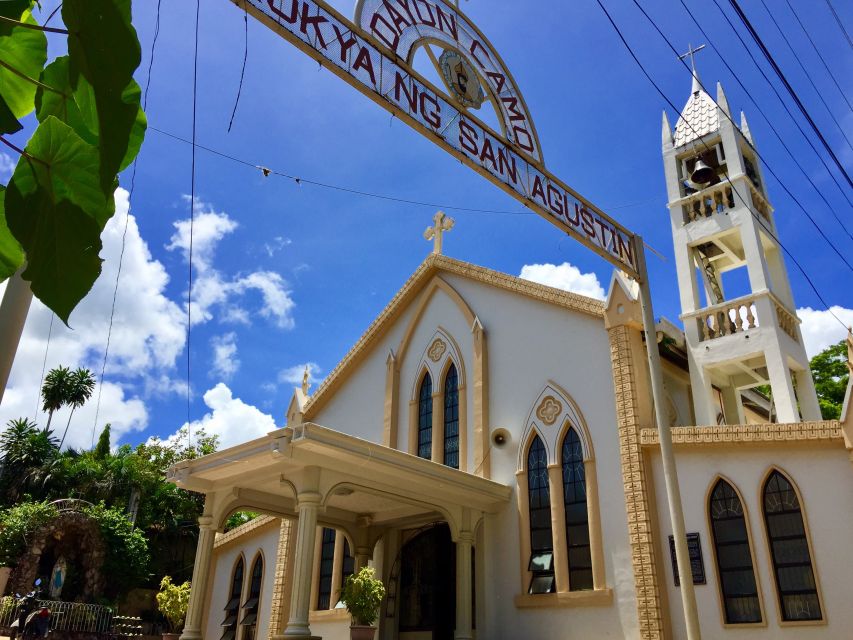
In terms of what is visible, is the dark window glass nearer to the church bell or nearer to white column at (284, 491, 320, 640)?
white column at (284, 491, 320, 640)

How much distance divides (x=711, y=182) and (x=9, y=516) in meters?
22.6

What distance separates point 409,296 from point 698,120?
765 centimetres

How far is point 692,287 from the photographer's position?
45.2ft

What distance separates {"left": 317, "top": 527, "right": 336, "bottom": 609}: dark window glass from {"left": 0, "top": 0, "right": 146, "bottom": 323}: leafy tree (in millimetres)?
15771

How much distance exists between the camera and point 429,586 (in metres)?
14.2

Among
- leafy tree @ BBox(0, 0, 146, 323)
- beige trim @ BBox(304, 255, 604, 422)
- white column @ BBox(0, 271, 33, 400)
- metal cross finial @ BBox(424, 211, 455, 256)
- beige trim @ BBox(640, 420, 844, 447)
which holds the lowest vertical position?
leafy tree @ BBox(0, 0, 146, 323)

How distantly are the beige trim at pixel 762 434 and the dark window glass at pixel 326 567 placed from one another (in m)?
8.22

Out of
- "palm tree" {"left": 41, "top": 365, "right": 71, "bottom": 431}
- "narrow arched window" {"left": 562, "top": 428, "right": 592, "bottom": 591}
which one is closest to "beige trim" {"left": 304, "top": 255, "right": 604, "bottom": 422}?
"narrow arched window" {"left": 562, "top": 428, "right": 592, "bottom": 591}

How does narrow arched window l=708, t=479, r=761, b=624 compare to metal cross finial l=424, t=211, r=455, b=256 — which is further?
metal cross finial l=424, t=211, r=455, b=256

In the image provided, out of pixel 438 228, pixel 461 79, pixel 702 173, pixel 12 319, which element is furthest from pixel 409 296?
pixel 12 319

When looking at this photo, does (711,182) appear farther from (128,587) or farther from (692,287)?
(128,587)

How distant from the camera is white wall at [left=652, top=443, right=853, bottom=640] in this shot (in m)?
10.0

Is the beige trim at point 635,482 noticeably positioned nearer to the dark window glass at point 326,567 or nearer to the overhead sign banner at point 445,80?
the overhead sign banner at point 445,80

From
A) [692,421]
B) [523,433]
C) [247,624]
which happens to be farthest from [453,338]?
[247,624]
